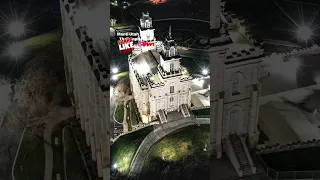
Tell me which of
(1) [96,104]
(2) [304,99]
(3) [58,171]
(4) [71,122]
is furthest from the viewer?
(2) [304,99]

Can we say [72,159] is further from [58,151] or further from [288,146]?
[288,146]

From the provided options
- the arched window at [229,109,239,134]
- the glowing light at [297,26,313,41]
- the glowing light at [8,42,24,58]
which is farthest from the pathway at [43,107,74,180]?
the glowing light at [297,26,313,41]

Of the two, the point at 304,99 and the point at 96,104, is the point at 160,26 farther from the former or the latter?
the point at 304,99

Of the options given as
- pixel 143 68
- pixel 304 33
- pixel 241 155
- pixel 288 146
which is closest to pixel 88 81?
pixel 143 68

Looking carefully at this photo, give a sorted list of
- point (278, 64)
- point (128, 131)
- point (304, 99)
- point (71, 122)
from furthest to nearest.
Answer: point (278, 64), point (304, 99), point (71, 122), point (128, 131)

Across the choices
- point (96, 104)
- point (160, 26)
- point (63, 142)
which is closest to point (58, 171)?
point (63, 142)

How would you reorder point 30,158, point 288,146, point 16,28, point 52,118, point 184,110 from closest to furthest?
point 184,110 → point 30,158 → point 288,146 → point 52,118 → point 16,28

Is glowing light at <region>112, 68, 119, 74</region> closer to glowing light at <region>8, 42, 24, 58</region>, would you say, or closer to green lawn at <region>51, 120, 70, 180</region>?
green lawn at <region>51, 120, 70, 180</region>

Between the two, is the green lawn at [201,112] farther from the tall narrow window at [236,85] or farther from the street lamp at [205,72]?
the tall narrow window at [236,85]
